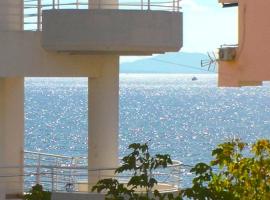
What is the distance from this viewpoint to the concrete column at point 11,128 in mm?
26797

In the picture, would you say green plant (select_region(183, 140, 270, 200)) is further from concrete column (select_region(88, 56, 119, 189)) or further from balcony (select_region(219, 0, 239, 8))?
concrete column (select_region(88, 56, 119, 189))

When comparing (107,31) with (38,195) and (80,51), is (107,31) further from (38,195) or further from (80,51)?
(38,195)

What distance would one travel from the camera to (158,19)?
25.0 m

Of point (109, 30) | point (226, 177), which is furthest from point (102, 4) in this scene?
point (226, 177)

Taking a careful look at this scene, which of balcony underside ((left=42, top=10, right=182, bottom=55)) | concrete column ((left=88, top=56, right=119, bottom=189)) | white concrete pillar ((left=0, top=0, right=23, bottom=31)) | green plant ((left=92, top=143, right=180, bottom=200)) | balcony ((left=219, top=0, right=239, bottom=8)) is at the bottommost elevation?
green plant ((left=92, top=143, right=180, bottom=200))

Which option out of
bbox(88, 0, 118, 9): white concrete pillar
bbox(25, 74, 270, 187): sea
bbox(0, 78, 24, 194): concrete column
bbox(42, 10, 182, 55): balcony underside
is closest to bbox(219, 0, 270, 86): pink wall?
bbox(42, 10, 182, 55): balcony underside

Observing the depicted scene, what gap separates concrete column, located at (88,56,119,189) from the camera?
2614 centimetres

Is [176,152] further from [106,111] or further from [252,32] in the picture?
[252,32]

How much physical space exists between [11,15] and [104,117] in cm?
305

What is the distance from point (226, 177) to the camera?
12883 millimetres

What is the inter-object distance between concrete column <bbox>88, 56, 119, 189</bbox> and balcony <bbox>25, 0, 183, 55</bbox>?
107 centimetres

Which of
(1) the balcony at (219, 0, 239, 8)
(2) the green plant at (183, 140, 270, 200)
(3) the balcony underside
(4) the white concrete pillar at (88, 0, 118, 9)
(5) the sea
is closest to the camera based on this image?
(2) the green plant at (183, 140, 270, 200)

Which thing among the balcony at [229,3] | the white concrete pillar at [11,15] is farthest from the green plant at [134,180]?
the white concrete pillar at [11,15]

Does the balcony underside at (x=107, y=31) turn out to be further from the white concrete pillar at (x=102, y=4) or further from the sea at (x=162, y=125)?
the sea at (x=162, y=125)
